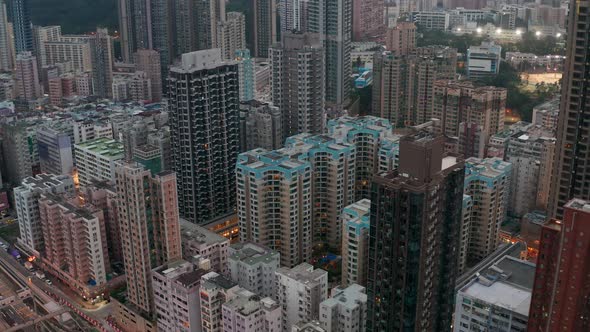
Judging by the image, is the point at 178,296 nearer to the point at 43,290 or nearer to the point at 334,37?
the point at 43,290

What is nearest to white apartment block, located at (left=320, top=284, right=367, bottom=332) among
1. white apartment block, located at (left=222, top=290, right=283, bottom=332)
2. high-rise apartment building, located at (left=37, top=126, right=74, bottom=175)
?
white apartment block, located at (left=222, top=290, right=283, bottom=332)

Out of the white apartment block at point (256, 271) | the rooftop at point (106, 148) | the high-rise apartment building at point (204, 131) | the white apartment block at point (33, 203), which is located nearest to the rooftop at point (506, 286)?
the white apartment block at point (256, 271)

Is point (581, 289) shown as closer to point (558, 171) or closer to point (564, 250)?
point (564, 250)

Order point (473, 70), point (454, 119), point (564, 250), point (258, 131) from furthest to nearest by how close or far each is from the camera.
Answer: point (473, 70), point (454, 119), point (258, 131), point (564, 250)

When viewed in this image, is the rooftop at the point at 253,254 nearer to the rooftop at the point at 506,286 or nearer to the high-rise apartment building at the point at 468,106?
the rooftop at the point at 506,286

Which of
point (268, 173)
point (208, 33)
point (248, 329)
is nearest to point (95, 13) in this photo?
point (208, 33)

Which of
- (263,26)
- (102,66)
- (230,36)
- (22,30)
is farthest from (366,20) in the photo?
(22,30)
